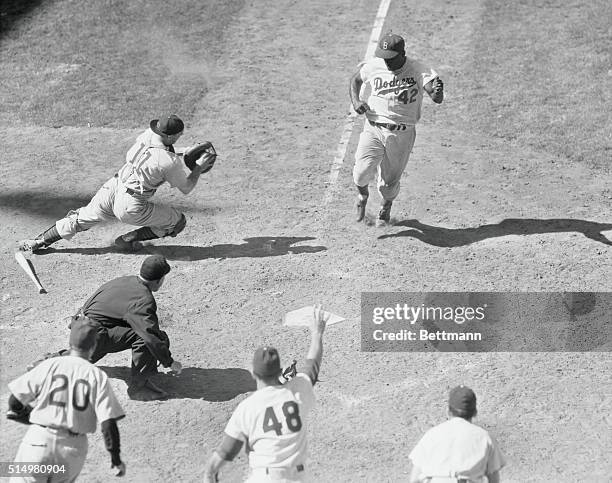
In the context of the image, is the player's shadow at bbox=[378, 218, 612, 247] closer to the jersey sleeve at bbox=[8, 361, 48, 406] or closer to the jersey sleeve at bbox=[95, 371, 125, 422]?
the jersey sleeve at bbox=[95, 371, 125, 422]

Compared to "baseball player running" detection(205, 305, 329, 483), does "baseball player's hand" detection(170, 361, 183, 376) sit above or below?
below

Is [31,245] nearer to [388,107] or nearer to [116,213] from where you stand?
[116,213]

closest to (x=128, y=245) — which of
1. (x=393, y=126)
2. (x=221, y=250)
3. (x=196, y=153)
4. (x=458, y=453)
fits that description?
(x=221, y=250)

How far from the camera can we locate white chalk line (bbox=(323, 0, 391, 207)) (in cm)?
1274

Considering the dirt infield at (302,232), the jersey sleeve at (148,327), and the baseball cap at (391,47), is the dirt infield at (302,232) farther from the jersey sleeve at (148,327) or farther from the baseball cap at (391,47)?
the baseball cap at (391,47)

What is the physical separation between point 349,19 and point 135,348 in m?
10.2

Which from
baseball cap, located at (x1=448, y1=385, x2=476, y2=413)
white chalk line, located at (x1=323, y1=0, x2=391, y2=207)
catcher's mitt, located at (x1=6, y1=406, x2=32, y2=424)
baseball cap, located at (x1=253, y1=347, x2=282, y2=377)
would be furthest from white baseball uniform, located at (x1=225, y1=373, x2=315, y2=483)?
white chalk line, located at (x1=323, y1=0, x2=391, y2=207)

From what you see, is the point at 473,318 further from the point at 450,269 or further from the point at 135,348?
the point at 135,348

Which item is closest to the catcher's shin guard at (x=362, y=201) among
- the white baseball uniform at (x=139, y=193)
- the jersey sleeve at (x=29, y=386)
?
the white baseball uniform at (x=139, y=193)

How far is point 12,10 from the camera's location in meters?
18.0

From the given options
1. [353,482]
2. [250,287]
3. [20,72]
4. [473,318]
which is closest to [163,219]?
[250,287]

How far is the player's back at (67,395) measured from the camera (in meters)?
6.99

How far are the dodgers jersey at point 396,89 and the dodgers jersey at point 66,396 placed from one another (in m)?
5.42

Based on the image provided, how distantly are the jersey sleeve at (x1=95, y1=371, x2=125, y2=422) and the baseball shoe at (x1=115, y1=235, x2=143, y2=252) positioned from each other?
4284 mm
